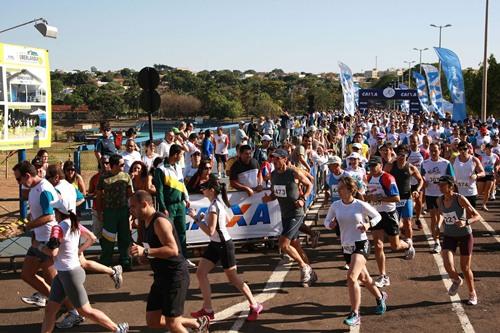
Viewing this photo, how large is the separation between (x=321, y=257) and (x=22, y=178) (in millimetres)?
5343

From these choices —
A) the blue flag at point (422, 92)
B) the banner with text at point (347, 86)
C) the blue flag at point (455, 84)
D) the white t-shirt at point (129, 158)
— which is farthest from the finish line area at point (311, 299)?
the blue flag at point (422, 92)

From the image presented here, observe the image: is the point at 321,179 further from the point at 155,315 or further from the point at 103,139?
the point at 155,315

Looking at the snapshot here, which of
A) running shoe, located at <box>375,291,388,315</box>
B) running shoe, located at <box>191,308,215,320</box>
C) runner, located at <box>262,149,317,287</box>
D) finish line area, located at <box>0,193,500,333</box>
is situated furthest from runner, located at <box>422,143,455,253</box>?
running shoe, located at <box>191,308,215,320</box>

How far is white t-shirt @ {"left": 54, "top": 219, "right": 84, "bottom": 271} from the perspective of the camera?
6.33 m

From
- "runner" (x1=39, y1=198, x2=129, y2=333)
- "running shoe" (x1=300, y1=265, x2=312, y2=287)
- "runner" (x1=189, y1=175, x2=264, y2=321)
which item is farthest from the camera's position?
"running shoe" (x1=300, y1=265, x2=312, y2=287)

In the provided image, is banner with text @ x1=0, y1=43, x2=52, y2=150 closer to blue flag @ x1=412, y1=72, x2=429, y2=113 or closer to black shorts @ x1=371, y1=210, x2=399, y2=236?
black shorts @ x1=371, y1=210, x2=399, y2=236

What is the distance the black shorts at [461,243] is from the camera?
7.85m

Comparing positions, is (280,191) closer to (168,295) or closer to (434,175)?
(168,295)

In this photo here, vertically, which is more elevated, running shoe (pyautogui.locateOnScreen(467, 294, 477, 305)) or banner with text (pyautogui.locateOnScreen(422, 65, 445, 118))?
banner with text (pyautogui.locateOnScreen(422, 65, 445, 118))

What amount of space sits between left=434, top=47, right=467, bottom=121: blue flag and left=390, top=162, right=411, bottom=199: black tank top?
15.0m

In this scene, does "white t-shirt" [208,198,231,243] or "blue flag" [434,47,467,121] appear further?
"blue flag" [434,47,467,121]

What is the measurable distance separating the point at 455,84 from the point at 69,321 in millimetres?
20727

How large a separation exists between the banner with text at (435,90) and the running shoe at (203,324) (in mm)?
24697

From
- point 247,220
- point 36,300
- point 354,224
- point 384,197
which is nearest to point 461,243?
point 384,197
